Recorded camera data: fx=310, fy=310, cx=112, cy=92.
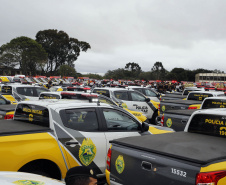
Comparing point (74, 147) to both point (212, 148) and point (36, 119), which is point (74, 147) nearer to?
point (36, 119)

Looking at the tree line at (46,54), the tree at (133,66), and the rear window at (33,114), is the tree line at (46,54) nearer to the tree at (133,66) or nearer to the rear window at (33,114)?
the tree at (133,66)

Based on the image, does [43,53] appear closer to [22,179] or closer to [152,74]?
[152,74]

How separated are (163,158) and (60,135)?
6.88ft

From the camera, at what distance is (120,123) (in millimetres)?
6043

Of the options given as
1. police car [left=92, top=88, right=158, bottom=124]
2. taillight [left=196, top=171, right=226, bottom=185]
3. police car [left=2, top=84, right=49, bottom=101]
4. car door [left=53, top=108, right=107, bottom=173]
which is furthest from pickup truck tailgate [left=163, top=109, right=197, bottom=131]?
police car [left=2, top=84, right=49, bottom=101]

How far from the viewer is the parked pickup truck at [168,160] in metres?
3.24

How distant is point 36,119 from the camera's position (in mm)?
5625

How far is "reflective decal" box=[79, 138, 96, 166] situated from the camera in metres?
5.27

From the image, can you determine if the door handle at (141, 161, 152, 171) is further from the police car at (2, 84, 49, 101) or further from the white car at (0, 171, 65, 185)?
the police car at (2, 84, 49, 101)

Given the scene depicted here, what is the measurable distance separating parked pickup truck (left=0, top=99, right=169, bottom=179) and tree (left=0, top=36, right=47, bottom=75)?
6907 centimetres

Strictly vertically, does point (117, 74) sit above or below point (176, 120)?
above

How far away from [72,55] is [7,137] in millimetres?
84303

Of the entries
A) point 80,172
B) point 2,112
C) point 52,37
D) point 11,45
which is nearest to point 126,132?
point 80,172

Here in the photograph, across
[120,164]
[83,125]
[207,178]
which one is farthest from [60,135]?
[207,178]
